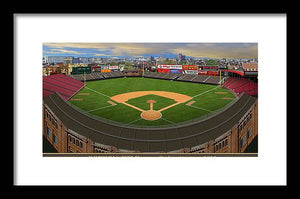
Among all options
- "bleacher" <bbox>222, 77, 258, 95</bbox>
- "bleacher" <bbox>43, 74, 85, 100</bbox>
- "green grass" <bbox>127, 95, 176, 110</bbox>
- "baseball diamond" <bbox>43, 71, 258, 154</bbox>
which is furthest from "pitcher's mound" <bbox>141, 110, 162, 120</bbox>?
"bleacher" <bbox>222, 77, 258, 95</bbox>

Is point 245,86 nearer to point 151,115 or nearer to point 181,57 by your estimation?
point 181,57

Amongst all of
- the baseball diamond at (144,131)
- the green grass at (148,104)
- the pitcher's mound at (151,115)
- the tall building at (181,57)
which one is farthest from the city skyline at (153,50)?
the green grass at (148,104)

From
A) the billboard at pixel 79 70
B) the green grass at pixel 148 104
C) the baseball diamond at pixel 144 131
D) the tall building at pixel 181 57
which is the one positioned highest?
the tall building at pixel 181 57

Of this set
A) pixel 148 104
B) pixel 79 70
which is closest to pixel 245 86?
pixel 148 104

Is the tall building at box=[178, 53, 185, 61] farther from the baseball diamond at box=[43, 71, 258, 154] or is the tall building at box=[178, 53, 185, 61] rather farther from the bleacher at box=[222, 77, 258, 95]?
the bleacher at box=[222, 77, 258, 95]

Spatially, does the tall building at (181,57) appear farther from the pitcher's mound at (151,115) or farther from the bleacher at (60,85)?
the bleacher at (60,85)

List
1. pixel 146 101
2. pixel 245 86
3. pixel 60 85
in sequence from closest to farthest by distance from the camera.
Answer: pixel 245 86 → pixel 60 85 → pixel 146 101

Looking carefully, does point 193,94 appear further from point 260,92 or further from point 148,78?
point 260,92
